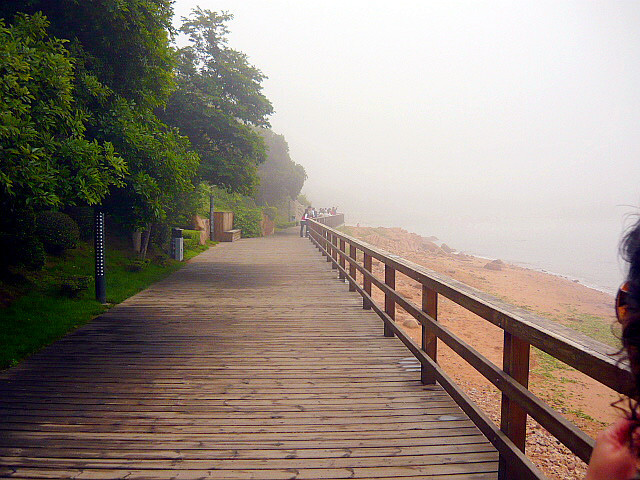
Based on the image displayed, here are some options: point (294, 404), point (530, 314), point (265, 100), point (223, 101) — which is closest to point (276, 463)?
point (294, 404)

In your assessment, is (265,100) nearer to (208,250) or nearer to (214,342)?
(208,250)

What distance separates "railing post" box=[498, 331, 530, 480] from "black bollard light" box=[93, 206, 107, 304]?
7.79 meters

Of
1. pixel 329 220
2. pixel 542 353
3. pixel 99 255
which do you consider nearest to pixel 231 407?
pixel 99 255

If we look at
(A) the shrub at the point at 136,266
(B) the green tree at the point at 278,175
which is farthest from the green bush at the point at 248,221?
(A) the shrub at the point at 136,266

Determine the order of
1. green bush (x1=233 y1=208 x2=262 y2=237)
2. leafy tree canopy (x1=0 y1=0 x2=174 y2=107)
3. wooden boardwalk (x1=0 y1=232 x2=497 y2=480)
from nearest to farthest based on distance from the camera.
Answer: wooden boardwalk (x1=0 y1=232 x2=497 y2=480), leafy tree canopy (x1=0 y1=0 x2=174 y2=107), green bush (x1=233 y1=208 x2=262 y2=237)

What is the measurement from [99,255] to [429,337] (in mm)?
6704

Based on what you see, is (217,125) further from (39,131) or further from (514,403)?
(514,403)

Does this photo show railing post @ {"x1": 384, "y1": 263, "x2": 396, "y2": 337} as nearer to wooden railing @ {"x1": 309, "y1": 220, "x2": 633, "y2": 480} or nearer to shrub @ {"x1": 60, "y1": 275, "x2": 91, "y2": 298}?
wooden railing @ {"x1": 309, "y1": 220, "x2": 633, "y2": 480}

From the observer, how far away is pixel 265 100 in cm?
1969

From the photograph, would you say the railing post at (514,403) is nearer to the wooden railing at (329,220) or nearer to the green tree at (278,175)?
the wooden railing at (329,220)

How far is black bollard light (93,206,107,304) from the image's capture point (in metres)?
8.96

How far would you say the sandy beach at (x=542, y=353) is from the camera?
6.38 m

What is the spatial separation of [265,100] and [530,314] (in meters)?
18.0

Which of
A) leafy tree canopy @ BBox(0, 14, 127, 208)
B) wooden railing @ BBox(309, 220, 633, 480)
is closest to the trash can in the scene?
leafy tree canopy @ BBox(0, 14, 127, 208)
